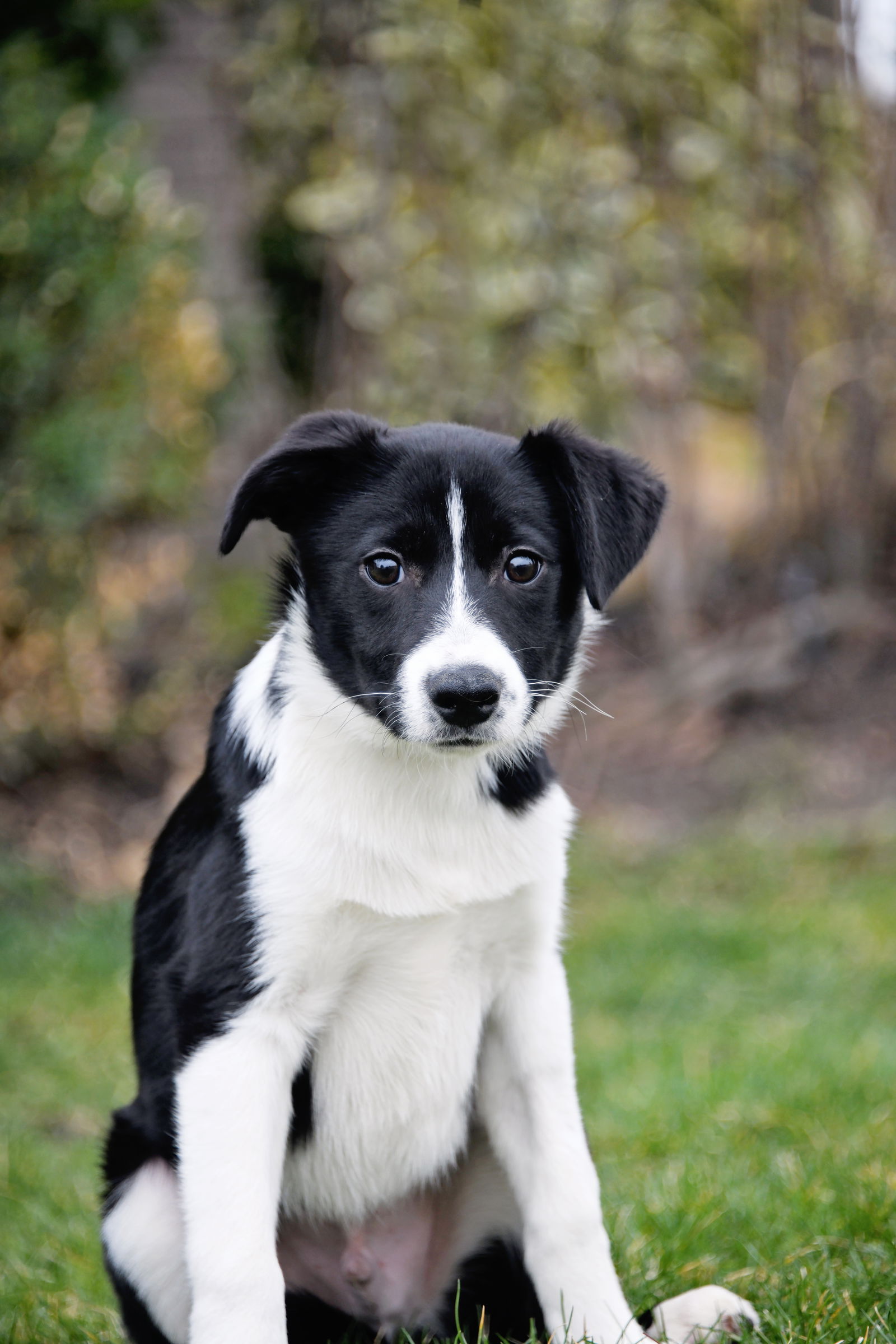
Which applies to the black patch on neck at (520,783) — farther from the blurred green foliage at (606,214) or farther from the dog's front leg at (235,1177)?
the blurred green foliage at (606,214)

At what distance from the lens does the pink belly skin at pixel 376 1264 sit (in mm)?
2771

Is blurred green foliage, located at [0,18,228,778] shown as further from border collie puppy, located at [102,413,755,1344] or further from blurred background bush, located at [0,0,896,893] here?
border collie puppy, located at [102,413,755,1344]

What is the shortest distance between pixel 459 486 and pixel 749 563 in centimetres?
574

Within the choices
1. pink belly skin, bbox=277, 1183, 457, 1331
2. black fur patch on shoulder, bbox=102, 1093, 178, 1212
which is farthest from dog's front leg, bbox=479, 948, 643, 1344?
black fur patch on shoulder, bbox=102, 1093, 178, 1212

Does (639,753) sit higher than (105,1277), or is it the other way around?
(105,1277)

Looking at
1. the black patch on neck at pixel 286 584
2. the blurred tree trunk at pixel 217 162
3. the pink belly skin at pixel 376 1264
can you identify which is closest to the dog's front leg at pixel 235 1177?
Answer: the pink belly skin at pixel 376 1264

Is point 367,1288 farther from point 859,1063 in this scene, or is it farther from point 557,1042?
point 859,1063

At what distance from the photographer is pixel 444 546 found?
2.61 meters

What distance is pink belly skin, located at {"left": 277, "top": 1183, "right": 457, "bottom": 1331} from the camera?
2771mm

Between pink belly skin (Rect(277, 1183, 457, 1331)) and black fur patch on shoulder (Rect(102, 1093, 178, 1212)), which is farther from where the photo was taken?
pink belly skin (Rect(277, 1183, 457, 1331))

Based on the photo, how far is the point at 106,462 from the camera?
20.4 ft

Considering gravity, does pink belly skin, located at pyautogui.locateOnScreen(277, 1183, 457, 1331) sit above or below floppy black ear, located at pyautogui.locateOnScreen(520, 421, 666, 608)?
below

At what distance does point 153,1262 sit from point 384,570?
1267 mm

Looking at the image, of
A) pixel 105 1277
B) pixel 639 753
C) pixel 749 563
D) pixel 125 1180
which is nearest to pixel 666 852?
pixel 639 753
